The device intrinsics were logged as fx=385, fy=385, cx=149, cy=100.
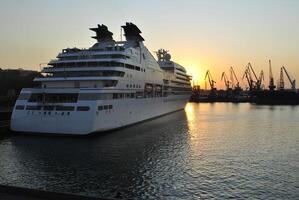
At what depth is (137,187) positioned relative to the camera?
20.7 meters

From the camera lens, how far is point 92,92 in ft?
125

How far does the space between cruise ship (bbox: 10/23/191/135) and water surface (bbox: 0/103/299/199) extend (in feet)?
5.68

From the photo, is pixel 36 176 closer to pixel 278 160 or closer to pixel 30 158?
pixel 30 158

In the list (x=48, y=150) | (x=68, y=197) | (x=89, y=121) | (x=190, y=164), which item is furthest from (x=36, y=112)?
(x=68, y=197)

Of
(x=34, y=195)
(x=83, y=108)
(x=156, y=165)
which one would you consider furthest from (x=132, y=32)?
(x=34, y=195)

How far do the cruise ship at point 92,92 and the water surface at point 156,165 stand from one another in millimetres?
1731

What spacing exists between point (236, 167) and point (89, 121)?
16238 mm

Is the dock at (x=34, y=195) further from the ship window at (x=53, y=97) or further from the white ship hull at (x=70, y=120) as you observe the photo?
the ship window at (x=53, y=97)

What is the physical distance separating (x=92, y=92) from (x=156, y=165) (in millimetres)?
14253

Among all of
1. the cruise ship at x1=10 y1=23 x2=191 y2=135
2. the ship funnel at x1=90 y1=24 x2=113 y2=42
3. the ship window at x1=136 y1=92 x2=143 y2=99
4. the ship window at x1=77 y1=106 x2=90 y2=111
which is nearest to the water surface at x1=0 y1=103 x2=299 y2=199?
the cruise ship at x1=10 y1=23 x2=191 y2=135

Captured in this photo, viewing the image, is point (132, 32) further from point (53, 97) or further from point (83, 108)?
point (83, 108)

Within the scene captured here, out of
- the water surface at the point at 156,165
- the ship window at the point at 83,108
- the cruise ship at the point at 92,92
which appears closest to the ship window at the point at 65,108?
the cruise ship at the point at 92,92

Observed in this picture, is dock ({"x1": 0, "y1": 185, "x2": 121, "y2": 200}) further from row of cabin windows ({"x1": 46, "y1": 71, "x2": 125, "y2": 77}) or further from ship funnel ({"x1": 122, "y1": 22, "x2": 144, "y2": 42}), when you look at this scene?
ship funnel ({"x1": 122, "y1": 22, "x2": 144, "y2": 42})

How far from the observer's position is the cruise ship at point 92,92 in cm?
3744
